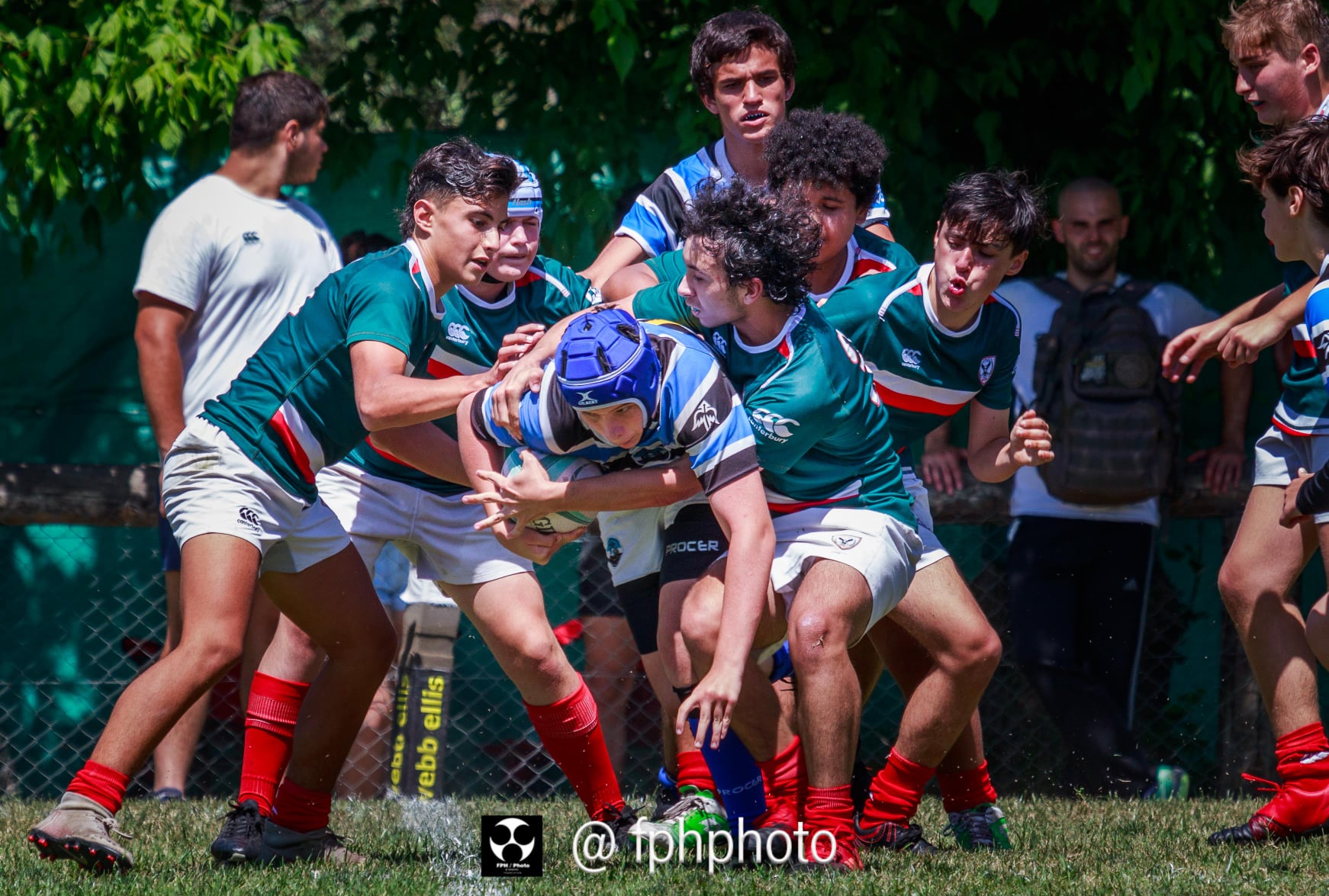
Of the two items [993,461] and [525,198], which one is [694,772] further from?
[525,198]

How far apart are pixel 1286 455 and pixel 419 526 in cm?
245

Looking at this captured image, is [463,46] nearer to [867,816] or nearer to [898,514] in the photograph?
[898,514]

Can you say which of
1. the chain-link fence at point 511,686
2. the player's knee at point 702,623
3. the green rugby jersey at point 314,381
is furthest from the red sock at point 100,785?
the chain-link fence at point 511,686

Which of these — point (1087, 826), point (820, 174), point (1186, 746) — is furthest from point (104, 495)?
point (1186, 746)

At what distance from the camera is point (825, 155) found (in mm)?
4195

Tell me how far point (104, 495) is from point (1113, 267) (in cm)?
399

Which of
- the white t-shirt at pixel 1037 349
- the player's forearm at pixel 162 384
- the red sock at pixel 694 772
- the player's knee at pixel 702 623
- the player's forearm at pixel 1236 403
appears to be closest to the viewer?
the player's knee at pixel 702 623

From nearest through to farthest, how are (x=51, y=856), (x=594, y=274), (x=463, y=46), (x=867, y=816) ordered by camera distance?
(x=51, y=856), (x=867, y=816), (x=594, y=274), (x=463, y=46)

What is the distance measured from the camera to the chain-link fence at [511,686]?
603 cm

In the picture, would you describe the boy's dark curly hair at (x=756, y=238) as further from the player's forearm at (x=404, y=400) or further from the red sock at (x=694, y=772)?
the red sock at (x=694, y=772)

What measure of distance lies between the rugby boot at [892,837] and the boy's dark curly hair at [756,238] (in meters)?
1.49

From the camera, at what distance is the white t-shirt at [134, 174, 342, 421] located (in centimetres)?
541

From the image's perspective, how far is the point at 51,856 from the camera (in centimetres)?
357

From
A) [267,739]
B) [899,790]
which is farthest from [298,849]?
[899,790]
